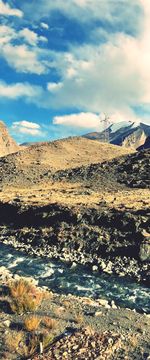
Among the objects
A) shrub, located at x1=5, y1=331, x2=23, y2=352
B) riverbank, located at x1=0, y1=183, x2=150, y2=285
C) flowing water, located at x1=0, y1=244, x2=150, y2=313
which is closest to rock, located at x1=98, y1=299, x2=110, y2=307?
flowing water, located at x1=0, y1=244, x2=150, y2=313

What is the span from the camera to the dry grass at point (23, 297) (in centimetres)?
1927

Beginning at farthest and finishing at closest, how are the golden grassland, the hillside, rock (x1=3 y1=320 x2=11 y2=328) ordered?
the hillside
the golden grassland
rock (x1=3 y1=320 x2=11 y2=328)

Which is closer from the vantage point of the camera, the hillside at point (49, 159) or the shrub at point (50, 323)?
the shrub at point (50, 323)

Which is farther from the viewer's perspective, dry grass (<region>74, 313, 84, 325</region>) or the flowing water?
the flowing water

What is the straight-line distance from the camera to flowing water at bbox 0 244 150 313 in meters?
24.7

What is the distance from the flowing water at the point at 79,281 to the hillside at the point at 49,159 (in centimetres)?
4384

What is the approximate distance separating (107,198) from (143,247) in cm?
A: 1736

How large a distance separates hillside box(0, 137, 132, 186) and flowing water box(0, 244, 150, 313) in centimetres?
4384

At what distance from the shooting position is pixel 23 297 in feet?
64.9

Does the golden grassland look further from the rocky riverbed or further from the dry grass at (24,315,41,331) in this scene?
the dry grass at (24,315,41,331)

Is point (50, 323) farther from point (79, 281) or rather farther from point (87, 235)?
point (87, 235)

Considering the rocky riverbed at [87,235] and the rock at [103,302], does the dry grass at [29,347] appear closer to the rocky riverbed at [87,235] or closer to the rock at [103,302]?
the rock at [103,302]

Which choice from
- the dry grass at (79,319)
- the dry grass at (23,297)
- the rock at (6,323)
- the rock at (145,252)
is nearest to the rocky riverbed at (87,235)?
the rock at (145,252)

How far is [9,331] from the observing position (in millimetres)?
17172
